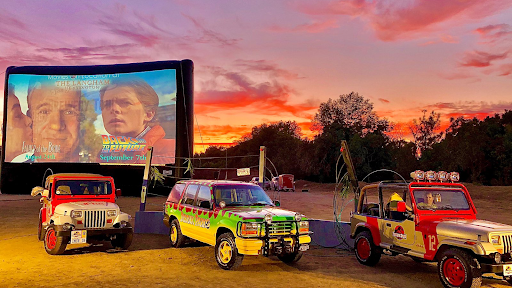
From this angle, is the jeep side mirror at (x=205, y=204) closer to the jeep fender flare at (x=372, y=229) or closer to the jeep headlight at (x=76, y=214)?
the jeep headlight at (x=76, y=214)

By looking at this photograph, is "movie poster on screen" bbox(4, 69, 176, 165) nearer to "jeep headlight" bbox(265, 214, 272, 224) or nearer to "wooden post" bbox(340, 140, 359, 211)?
"wooden post" bbox(340, 140, 359, 211)

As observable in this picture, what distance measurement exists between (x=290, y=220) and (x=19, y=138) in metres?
31.0

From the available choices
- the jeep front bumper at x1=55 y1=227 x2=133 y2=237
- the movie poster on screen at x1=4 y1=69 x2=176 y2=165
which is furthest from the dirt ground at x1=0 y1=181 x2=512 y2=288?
the movie poster on screen at x1=4 y1=69 x2=176 y2=165

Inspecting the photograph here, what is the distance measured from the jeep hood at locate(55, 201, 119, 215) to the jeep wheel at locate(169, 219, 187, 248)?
1.67 m

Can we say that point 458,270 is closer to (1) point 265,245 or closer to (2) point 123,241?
(1) point 265,245

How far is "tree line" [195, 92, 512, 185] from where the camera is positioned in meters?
47.9

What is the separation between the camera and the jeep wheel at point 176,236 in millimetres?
11411

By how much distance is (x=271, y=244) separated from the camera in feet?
28.8

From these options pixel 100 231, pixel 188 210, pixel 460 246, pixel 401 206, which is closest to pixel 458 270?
pixel 460 246

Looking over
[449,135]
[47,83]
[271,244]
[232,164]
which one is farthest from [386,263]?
[232,164]

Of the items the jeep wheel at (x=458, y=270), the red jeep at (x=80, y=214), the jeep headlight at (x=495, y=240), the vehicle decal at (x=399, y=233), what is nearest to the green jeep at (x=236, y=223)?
the red jeep at (x=80, y=214)

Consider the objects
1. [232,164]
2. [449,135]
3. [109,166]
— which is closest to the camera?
[109,166]

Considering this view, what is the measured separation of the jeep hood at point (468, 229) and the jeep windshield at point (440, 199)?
0.58 metres

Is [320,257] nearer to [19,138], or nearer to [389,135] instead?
[19,138]
